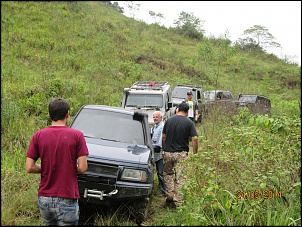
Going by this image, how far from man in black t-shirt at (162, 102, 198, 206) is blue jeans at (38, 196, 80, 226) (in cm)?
273

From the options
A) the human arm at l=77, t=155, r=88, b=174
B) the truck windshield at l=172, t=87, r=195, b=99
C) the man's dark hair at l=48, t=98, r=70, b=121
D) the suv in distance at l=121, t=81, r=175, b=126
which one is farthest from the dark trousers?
the truck windshield at l=172, t=87, r=195, b=99

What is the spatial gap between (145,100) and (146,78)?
1010 cm

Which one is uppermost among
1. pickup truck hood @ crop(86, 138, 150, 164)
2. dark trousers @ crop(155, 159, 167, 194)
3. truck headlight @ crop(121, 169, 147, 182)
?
pickup truck hood @ crop(86, 138, 150, 164)

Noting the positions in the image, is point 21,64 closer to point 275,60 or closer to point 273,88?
point 273,88

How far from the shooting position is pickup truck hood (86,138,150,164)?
4.64 m

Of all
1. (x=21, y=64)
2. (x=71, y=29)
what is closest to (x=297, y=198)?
(x=21, y=64)

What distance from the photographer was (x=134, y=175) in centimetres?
462

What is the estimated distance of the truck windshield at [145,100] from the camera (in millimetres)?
10750

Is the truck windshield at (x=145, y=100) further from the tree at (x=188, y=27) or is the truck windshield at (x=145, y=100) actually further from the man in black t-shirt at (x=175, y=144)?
the tree at (x=188, y=27)

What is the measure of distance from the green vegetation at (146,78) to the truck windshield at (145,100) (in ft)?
5.78

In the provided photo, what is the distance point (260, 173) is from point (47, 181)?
2801 mm

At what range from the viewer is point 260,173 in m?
4.42
